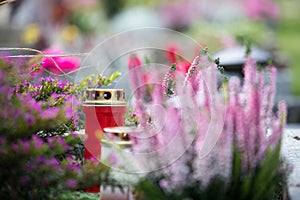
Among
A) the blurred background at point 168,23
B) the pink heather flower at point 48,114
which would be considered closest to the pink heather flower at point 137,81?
the pink heather flower at point 48,114

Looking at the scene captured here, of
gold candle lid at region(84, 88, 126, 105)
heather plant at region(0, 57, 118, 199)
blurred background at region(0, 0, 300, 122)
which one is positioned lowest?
heather plant at region(0, 57, 118, 199)

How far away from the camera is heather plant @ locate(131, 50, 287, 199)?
3414 mm

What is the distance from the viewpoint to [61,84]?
464 centimetres

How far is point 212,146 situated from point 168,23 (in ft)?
76.2

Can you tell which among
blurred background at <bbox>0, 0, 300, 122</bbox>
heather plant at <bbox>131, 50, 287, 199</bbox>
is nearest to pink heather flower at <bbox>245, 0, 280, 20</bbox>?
blurred background at <bbox>0, 0, 300, 122</bbox>

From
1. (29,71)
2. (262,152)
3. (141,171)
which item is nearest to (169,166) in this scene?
(141,171)

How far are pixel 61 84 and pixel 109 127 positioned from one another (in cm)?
64

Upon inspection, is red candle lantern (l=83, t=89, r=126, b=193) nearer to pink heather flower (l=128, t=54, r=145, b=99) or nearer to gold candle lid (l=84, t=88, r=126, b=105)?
gold candle lid (l=84, t=88, r=126, b=105)

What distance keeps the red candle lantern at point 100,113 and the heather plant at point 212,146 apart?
1.58 ft

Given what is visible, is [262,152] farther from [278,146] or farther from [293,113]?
[293,113]

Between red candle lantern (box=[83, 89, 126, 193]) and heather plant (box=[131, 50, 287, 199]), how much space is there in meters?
0.48

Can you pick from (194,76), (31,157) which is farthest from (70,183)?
(194,76)

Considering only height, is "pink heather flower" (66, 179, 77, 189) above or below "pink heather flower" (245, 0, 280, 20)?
below

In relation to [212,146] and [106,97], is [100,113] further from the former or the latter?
[212,146]
